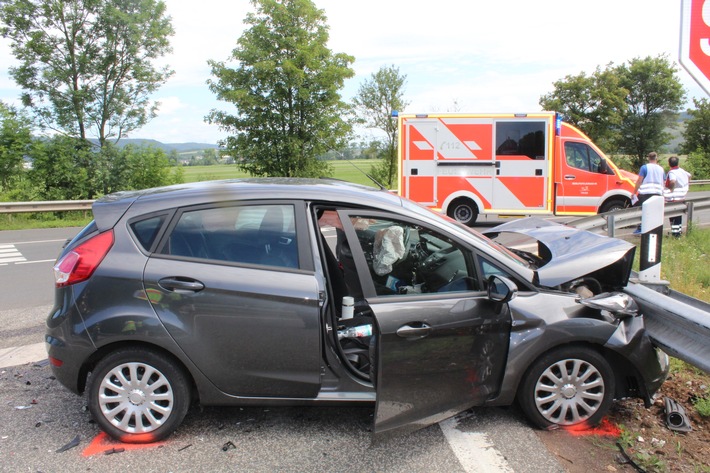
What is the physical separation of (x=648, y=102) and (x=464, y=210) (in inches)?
959

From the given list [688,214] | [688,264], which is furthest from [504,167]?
[688,264]

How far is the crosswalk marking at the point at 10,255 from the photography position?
31.4ft

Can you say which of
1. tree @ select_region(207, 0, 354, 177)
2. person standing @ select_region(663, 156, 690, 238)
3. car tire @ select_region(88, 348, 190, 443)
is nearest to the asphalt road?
car tire @ select_region(88, 348, 190, 443)

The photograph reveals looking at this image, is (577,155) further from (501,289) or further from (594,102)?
(594,102)

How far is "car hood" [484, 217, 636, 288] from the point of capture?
346cm

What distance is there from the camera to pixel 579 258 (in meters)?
3.54

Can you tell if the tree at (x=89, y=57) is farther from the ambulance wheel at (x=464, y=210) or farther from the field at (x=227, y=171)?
the ambulance wheel at (x=464, y=210)

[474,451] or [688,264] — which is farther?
[688,264]

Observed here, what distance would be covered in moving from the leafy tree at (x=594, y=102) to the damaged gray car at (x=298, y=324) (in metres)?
28.3

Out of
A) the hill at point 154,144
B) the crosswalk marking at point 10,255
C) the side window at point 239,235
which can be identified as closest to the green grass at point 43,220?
the hill at point 154,144

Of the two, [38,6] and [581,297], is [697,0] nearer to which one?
[581,297]

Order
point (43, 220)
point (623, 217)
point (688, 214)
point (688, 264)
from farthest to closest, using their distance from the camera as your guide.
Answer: point (43, 220) → point (688, 214) → point (623, 217) → point (688, 264)

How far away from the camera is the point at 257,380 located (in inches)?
128

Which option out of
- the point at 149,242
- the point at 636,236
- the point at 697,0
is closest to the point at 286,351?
the point at 149,242
